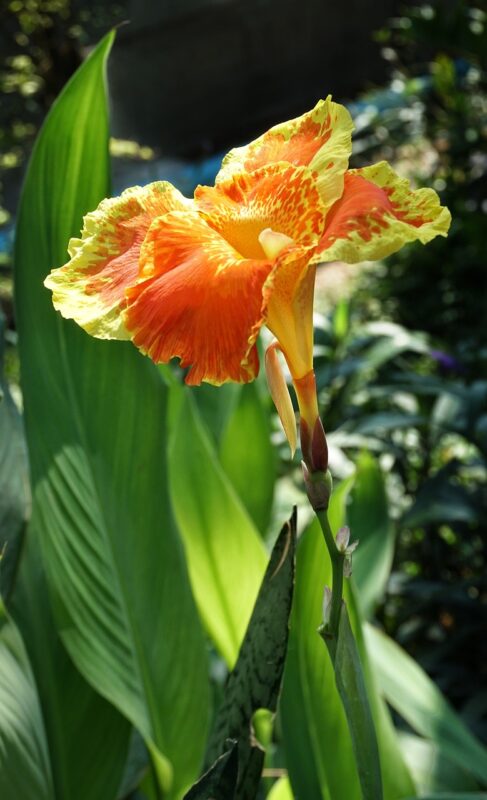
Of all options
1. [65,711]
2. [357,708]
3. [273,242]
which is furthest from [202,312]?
[65,711]

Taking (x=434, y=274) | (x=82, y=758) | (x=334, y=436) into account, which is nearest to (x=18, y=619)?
(x=82, y=758)

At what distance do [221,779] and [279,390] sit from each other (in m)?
0.19

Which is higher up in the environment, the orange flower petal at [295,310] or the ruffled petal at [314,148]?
the ruffled petal at [314,148]

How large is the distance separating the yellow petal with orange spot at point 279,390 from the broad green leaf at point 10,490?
26 cm

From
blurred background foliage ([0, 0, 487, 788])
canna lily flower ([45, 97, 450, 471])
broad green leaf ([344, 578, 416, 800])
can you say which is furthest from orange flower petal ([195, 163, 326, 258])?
blurred background foliage ([0, 0, 487, 788])

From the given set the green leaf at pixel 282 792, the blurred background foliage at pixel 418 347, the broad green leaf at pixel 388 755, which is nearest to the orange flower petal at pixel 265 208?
the broad green leaf at pixel 388 755

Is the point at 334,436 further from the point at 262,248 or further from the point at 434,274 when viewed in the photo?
the point at 434,274

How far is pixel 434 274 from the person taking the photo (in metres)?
2.74

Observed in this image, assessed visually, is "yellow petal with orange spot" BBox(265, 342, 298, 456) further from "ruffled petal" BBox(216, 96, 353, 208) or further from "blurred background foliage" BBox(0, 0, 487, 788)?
"blurred background foliage" BBox(0, 0, 487, 788)

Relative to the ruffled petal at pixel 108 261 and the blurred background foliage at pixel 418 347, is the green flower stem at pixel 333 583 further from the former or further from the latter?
the blurred background foliage at pixel 418 347

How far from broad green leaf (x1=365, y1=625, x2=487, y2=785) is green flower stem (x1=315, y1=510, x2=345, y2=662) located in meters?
0.48

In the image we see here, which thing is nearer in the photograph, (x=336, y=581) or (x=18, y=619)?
(x=336, y=581)

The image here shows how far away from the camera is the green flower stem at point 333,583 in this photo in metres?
0.39

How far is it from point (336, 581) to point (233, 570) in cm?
42
